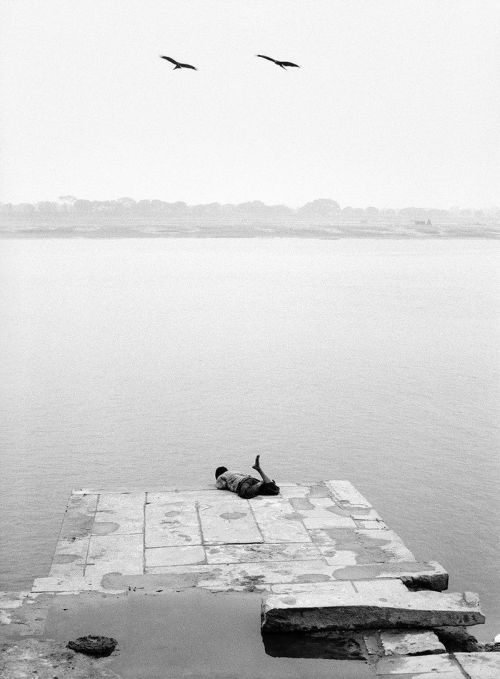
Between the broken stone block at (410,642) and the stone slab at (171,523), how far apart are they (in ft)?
6.89

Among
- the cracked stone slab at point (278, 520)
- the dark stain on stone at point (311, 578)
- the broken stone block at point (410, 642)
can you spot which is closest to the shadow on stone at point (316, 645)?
the broken stone block at point (410, 642)

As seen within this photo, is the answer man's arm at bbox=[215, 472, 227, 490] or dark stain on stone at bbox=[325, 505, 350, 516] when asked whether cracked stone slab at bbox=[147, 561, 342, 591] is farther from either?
man's arm at bbox=[215, 472, 227, 490]

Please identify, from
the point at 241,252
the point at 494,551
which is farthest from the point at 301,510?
the point at 241,252

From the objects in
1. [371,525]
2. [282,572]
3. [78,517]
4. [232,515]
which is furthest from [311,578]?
[78,517]

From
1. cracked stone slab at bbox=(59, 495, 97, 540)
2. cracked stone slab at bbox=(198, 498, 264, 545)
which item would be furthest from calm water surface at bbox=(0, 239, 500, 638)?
cracked stone slab at bbox=(198, 498, 264, 545)

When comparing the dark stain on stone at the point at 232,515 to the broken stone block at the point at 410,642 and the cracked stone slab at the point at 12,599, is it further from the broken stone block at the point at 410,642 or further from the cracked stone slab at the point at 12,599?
the broken stone block at the point at 410,642

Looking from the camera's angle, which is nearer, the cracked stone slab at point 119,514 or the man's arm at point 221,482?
the cracked stone slab at point 119,514

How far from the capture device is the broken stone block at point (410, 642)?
5828mm

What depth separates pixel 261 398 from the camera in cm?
1402

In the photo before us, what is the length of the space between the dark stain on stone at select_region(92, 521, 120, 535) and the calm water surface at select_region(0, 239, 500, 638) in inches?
21.9

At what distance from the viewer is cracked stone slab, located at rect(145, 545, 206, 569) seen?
284 inches

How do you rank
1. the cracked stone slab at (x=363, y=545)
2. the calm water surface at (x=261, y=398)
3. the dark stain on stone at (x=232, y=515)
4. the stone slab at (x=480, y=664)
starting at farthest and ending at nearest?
the calm water surface at (x=261, y=398) < the dark stain on stone at (x=232, y=515) < the cracked stone slab at (x=363, y=545) < the stone slab at (x=480, y=664)

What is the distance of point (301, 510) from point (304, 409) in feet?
16.3

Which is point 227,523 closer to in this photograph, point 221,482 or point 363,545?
point 221,482
